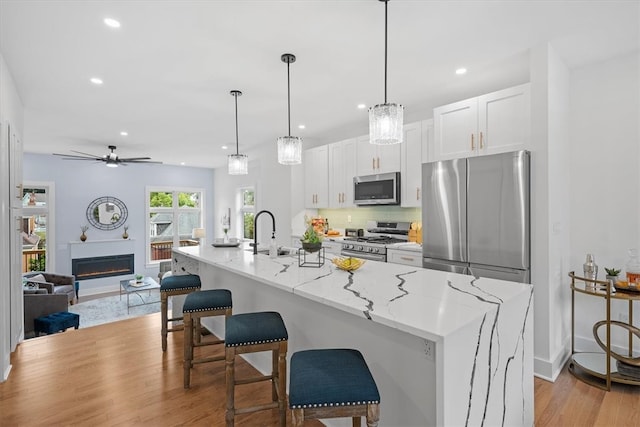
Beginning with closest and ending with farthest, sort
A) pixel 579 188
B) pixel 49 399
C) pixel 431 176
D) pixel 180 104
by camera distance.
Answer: pixel 49 399 → pixel 579 188 → pixel 431 176 → pixel 180 104

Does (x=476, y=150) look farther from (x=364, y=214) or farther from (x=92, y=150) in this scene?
(x=92, y=150)

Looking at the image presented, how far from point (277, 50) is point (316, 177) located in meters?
2.91

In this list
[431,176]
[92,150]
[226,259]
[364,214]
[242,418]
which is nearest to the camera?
[242,418]

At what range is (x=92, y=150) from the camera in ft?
21.1

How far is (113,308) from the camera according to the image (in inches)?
253

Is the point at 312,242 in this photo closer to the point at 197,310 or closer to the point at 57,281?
the point at 197,310

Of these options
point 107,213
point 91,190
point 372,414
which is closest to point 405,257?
point 372,414

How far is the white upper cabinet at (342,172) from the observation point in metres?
4.75

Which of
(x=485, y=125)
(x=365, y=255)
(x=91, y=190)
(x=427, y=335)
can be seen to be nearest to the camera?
(x=427, y=335)

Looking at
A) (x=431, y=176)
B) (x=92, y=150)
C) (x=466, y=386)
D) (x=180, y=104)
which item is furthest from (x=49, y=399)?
(x=92, y=150)

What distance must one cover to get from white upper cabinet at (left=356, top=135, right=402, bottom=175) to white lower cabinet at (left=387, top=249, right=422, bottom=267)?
1.07 meters

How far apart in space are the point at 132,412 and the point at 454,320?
2174 mm

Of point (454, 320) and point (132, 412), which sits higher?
point (454, 320)

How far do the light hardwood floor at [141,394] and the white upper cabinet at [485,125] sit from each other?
1957mm
